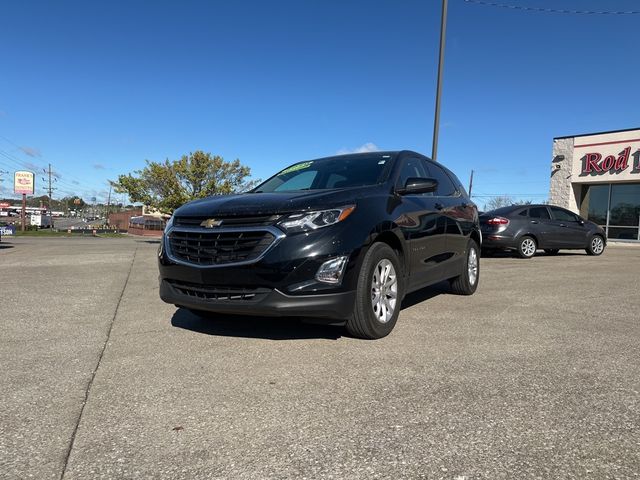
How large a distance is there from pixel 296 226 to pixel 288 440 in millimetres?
1726

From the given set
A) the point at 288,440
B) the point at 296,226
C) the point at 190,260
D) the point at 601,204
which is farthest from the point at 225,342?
the point at 601,204

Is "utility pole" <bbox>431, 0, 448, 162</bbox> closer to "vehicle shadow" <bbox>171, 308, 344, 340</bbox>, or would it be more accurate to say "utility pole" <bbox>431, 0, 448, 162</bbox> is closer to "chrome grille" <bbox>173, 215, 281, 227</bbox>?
"vehicle shadow" <bbox>171, 308, 344, 340</bbox>

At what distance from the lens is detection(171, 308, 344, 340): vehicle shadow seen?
444cm

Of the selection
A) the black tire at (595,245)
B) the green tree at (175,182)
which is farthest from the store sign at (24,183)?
the black tire at (595,245)

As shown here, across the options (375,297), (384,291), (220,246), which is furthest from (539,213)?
(220,246)

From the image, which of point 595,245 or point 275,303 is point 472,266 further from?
point 595,245

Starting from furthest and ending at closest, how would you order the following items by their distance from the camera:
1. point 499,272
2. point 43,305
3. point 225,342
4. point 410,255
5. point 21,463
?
point 499,272 < point 43,305 < point 410,255 < point 225,342 < point 21,463

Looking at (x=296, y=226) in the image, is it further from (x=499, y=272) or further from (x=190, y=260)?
(x=499, y=272)

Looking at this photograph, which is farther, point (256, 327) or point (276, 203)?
point (256, 327)

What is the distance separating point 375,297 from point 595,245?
470 inches

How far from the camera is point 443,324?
4867 millimetres

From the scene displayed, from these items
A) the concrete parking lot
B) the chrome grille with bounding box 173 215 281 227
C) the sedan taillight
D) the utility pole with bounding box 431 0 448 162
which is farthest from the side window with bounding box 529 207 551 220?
the chrome grille with bounding box 173 215 281 227

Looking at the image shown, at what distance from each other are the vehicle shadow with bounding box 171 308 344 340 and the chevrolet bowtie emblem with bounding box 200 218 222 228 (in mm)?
1053

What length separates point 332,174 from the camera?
5.30 meters
